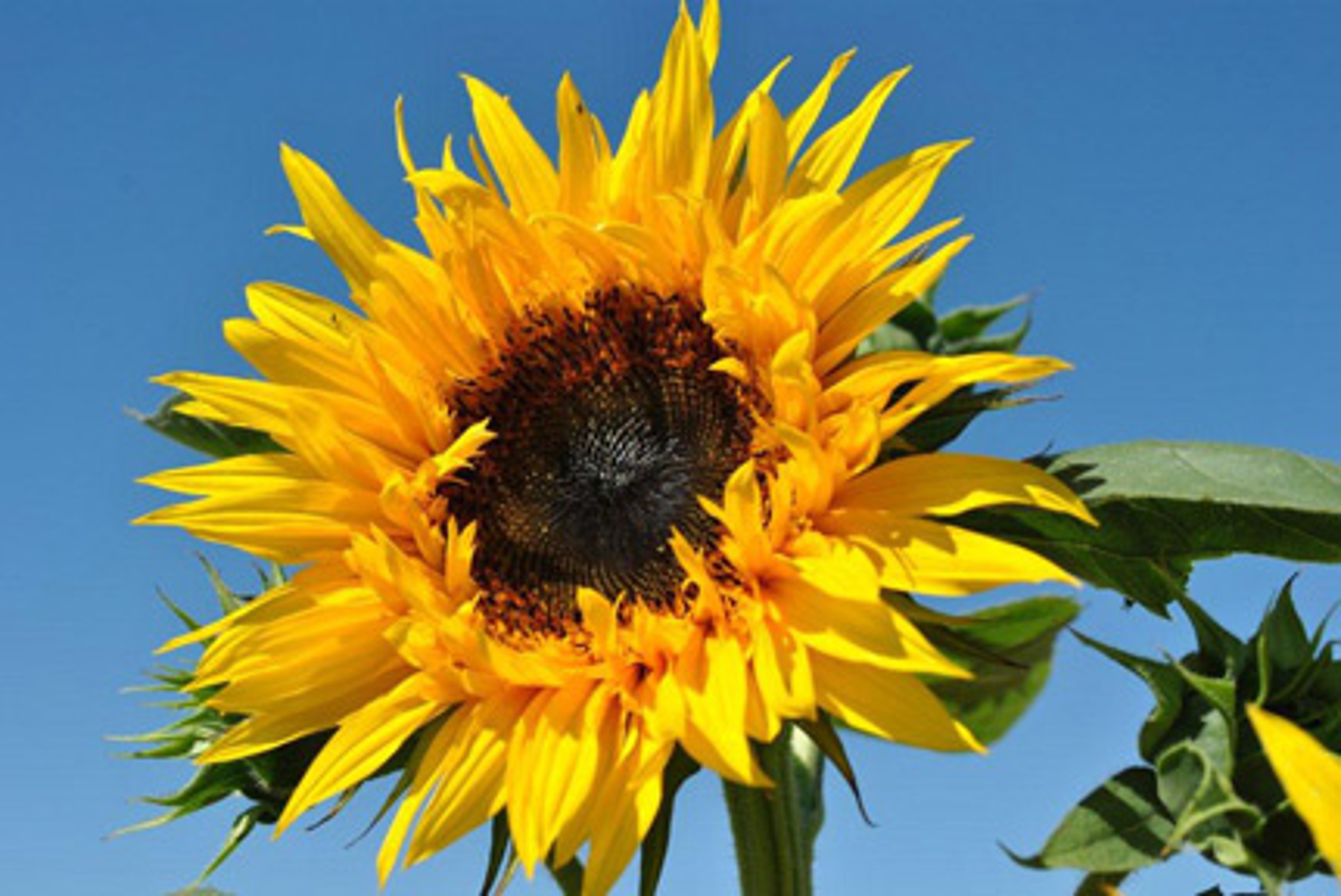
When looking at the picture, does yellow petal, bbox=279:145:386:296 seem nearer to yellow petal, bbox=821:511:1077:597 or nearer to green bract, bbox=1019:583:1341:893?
yellow petal, bbox=821:511:1077:597

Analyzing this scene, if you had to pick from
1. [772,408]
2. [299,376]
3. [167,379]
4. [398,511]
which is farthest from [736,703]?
[167,379]

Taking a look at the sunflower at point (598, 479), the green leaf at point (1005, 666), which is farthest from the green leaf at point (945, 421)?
the green leaf at point (1005, 666)

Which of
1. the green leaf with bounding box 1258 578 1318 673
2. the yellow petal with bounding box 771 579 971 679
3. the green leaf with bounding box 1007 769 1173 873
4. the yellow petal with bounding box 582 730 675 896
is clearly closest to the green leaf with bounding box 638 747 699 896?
the yellow petal with bounding box 582 730 675 896

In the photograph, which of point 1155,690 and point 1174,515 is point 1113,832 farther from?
point 1174,515

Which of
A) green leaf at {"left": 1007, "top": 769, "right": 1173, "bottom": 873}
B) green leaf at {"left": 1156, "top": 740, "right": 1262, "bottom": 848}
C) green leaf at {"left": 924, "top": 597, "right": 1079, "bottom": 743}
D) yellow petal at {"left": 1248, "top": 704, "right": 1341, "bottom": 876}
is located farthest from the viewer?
green leaf at {"left": 924, "top": 597, "right": 1079, "bottom": 743}

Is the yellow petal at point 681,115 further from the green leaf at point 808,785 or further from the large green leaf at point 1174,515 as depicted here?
the green leaf at point 808,785
